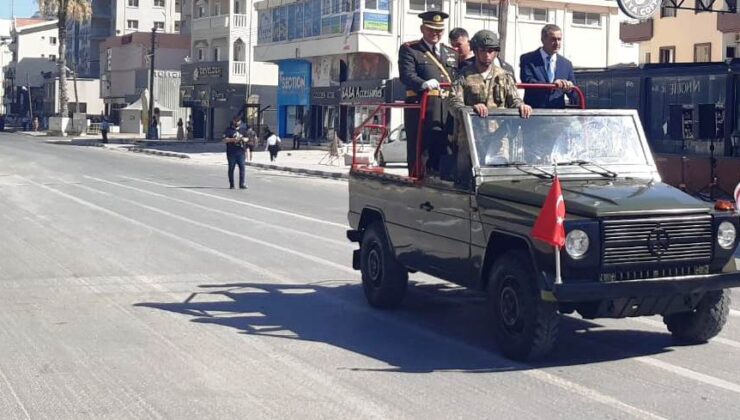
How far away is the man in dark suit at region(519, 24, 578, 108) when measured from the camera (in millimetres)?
9516

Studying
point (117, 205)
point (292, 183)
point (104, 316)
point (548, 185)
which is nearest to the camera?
point (548, 185)

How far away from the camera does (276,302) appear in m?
10.2

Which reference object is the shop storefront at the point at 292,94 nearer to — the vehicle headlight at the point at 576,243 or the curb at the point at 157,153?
the curb at the point at 157,153

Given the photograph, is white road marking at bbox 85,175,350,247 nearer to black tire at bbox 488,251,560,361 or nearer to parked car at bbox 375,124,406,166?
parked car at bbox 375,124,406,166

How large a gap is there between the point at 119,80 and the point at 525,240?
289 ft

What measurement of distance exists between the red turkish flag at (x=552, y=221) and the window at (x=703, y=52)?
126ft

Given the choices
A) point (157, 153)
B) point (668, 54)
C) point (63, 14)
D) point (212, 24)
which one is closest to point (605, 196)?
point (668, 54)

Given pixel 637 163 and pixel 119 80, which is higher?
pixel 119 80

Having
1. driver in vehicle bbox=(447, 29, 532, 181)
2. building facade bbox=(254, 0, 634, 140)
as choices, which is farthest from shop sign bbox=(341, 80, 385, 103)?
driver in vehicle bbox=(447, 29, 532, 181)

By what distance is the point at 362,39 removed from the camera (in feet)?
161

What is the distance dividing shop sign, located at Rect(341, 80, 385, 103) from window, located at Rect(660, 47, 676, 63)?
12.0 m

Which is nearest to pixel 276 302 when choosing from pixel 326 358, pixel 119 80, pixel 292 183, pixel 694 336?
pixel 326 358

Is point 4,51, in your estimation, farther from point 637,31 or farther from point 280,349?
point 280,349

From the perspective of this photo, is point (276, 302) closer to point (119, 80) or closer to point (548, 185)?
point (548, 185)
